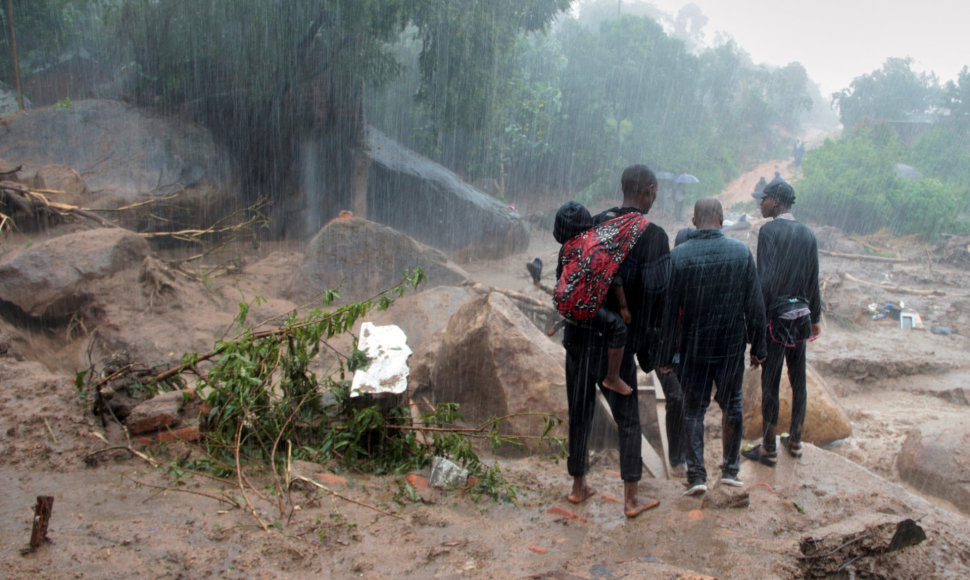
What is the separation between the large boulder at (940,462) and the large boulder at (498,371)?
8.87ft

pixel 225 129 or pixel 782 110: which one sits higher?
pixel 782 110

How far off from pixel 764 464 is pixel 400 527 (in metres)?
2.28

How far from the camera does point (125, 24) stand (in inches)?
425

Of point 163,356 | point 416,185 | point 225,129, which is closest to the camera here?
point 163,356

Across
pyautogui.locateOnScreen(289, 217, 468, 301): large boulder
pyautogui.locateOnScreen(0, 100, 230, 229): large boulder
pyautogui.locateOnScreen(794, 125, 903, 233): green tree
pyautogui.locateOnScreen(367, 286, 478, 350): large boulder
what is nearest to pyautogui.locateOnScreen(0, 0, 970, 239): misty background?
pyautogui.locateOnScreen(794, 125, 903, 233): green tree

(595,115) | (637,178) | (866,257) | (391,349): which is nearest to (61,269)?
(391,349)

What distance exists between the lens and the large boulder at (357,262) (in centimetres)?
807

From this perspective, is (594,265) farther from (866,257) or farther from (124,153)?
(866,257)

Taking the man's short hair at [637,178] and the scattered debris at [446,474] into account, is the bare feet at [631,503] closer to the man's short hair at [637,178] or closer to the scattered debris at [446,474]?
the scattered debris at [446,474]

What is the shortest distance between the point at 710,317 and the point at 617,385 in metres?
0.71

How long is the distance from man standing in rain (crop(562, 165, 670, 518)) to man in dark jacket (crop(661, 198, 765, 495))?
35cm

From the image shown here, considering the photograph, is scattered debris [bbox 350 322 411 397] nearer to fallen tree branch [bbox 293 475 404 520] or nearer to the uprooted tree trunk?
fallen tree branch [bbox 293 475 404 520]

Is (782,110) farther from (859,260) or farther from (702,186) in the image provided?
(859,260)

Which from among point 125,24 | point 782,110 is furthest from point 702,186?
point 125,24
